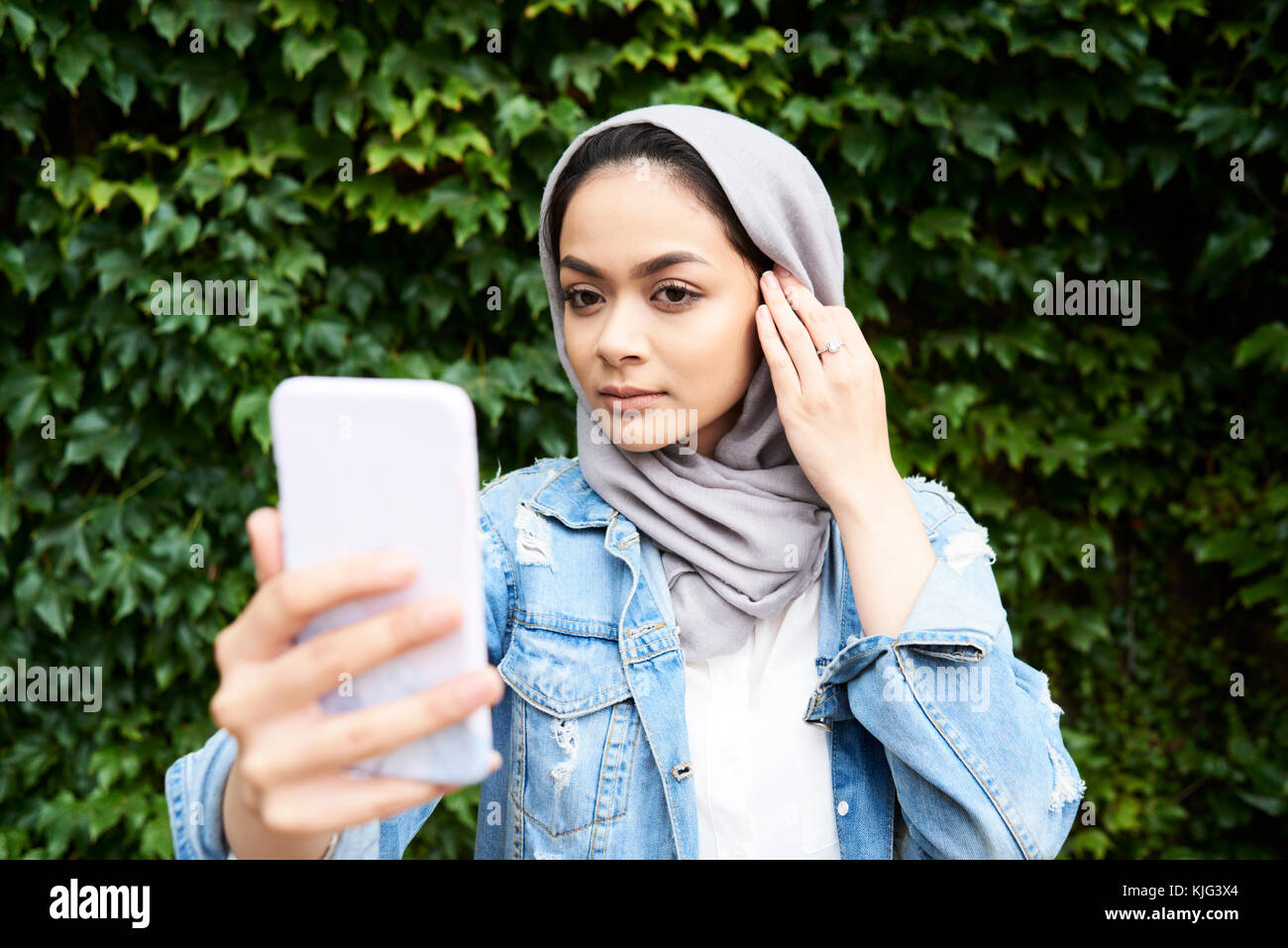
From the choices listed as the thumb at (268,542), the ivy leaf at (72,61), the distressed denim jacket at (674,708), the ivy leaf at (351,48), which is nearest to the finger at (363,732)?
the thumb at (268,542)

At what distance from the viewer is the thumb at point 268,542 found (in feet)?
2.48

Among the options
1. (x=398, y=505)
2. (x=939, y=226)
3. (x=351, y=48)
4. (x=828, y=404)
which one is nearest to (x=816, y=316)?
(x=828, y=404)

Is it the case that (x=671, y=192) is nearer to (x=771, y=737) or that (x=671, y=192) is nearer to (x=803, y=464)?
(x=803, y=464)

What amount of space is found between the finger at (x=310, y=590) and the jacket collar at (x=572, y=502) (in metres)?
0.65

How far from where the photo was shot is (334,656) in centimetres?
67

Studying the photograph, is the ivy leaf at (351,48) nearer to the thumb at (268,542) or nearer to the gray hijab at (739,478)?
the gray hijab at (739,478)

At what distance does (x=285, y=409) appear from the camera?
0.73 meters

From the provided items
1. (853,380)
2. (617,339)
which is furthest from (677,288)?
(853,380)

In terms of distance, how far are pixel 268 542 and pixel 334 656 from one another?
0.47 feet

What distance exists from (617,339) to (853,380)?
1.09 ft

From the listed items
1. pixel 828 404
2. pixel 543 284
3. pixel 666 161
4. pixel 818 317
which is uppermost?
pixel 543 284

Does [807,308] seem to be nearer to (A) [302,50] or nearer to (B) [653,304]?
(B) [653,304]

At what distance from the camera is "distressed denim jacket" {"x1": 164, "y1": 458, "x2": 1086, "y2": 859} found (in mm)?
1159

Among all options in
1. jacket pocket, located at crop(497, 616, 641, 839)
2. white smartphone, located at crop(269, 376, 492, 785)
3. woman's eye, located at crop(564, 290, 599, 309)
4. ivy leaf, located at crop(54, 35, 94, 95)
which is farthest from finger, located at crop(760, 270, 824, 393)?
ivy leaf, located at crop(54, 35, 94, 95)
